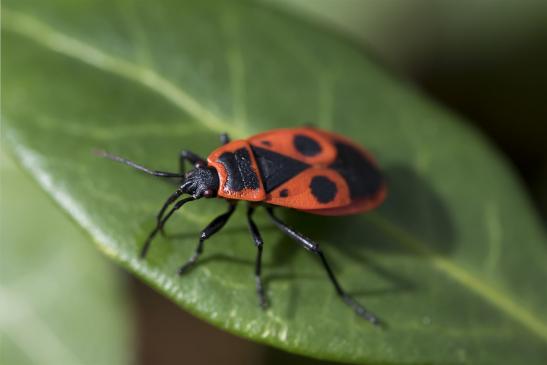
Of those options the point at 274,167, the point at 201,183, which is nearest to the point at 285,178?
the point at 274,167

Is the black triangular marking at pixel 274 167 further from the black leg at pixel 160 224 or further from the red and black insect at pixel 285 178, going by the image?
the black leg at pixel 160 224

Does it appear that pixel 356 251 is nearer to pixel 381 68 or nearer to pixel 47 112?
pixel 381 68

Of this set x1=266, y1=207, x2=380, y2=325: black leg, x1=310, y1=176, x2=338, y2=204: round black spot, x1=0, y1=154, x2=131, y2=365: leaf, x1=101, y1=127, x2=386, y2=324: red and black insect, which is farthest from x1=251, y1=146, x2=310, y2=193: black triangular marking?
x1=0, y1=154, x2=131, y2=365: leaf

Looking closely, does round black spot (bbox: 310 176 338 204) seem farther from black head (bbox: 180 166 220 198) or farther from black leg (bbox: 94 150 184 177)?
black leg (bbox: 94 150 184 177)

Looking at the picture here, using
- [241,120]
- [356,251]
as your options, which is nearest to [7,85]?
[241,120]

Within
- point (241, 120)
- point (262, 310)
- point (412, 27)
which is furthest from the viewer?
point (412, 27)

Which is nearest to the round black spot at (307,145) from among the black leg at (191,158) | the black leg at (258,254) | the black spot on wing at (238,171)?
the black spot on wing at (238,171)

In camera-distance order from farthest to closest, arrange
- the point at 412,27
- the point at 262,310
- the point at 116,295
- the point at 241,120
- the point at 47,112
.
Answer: the point at 412,27
the point at 116,295
the point at 241,120
the point at 47,112
the point at 262,310
